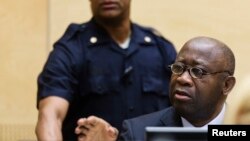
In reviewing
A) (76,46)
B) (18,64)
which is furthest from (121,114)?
(18,64)

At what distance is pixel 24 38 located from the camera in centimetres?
360

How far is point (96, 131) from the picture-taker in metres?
1.96

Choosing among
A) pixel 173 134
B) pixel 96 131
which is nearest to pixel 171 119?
pixel 96 131

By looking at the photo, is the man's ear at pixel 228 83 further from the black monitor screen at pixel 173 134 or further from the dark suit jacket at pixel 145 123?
the black monitor screen at pixel 173 134

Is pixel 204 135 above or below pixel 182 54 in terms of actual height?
above

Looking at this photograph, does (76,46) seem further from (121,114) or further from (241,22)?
(241,22)

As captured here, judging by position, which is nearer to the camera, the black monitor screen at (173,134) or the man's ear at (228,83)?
the black monitor screen at (173,134)

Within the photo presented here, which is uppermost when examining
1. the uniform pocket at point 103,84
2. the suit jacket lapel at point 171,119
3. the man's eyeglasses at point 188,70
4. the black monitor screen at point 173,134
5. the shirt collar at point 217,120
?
the black monitor screen at point 173,134

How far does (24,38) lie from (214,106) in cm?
176

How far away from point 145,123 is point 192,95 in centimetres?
16

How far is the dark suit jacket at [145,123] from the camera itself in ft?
6.24

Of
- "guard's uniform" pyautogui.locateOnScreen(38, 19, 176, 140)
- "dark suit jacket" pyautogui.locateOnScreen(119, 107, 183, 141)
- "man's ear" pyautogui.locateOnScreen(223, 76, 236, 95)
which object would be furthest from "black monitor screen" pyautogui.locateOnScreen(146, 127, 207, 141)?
"guard's uniform" pyautogui.locateOnScreen(38, 19, 176, 140)

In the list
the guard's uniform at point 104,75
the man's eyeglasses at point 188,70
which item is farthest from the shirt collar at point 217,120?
the guard's uniform at point 104,75

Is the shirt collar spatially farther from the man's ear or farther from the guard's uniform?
the guard's uniform
